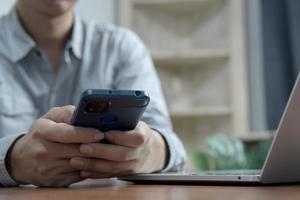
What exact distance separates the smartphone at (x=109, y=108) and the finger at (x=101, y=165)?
2.9 inches

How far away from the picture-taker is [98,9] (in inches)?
97.6

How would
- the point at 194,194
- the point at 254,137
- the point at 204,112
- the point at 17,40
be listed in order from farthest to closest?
the point at 204,112 → the point at 254,137 → the point at 17,40 → the point at 194,194

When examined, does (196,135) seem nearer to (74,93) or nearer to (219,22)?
(219,22)

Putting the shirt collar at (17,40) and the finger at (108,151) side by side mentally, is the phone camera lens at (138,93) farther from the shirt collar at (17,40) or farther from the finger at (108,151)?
the shirt collar at (17,40)

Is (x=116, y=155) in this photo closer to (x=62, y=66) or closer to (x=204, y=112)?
(x=62, y=66)

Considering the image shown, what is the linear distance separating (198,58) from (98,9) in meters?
0.51

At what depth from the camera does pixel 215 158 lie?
205 centimetres

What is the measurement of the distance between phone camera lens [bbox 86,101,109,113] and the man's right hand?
0.22 ft

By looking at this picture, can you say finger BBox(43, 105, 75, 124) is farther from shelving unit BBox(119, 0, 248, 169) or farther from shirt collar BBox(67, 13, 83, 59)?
shelving unit BBox(119, 0, 248, 169)

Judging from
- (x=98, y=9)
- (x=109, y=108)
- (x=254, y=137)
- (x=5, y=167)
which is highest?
(x=98, y=9)

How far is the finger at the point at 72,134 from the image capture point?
69 cm

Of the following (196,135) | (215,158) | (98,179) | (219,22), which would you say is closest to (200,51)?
(219,22)

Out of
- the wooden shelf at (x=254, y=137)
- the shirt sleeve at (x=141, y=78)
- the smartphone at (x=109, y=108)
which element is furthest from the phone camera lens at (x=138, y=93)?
the wooden shelf at (x=254, y=137)

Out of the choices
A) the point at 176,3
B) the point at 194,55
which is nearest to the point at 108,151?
the point at 194,55
